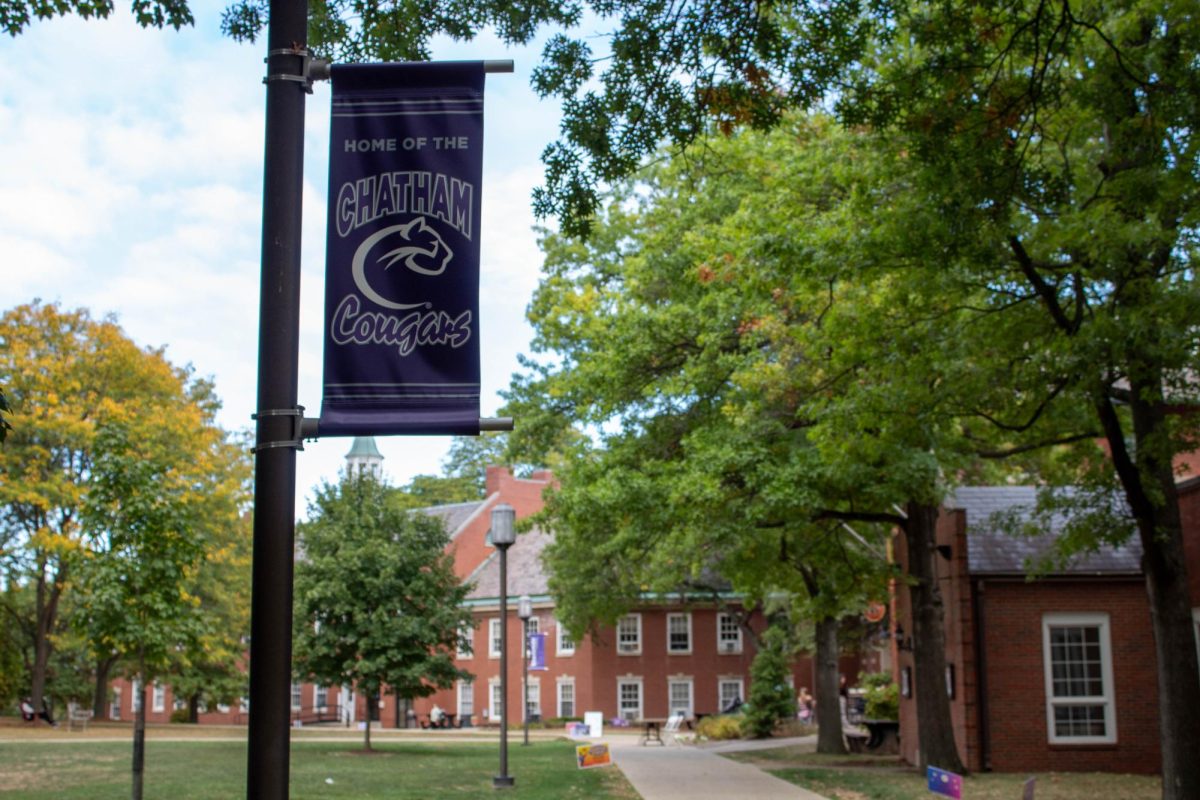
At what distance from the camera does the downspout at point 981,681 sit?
72.2 feet

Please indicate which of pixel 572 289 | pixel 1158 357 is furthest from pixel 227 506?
pixel 1158 357

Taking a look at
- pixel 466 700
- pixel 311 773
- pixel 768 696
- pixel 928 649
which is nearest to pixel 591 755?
pixel 311 773

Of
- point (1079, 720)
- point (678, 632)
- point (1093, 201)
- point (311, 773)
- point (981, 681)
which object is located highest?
point (1093, 201)

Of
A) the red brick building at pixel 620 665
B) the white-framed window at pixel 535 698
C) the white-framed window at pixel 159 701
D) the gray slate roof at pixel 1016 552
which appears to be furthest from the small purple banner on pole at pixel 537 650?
the gray slate roof at pixel 1016 552

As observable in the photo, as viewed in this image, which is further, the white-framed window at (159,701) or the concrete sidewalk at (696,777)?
the white-framed window at (159,701)

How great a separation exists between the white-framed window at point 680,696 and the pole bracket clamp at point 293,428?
4848 cm

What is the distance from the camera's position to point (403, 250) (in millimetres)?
4793

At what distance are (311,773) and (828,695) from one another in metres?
13.6

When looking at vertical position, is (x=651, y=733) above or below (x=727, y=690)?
below

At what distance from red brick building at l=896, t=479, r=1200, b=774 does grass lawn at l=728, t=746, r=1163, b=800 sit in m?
0.63

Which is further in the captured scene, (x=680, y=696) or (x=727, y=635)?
(x=727, y=635)

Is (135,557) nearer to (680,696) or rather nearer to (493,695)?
(680,696)

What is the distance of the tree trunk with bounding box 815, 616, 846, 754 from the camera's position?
29.6m

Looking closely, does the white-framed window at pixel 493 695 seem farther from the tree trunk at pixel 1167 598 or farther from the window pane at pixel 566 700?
the tree trunk at pixel 1167 598
